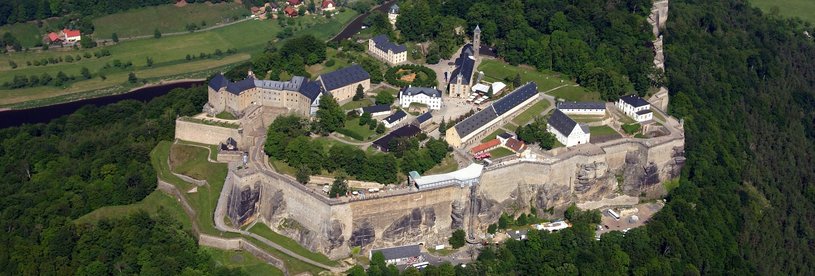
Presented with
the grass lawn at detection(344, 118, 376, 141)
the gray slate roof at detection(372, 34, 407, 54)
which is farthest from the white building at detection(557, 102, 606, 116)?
the gray slate roof at detection(372, 34, 407, 54)

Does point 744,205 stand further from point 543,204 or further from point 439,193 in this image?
point 439,193

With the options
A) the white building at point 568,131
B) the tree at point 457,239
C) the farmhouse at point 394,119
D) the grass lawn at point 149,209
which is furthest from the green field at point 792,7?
the grass lawn at point 149,209

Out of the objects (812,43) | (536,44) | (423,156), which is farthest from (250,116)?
(812,43)

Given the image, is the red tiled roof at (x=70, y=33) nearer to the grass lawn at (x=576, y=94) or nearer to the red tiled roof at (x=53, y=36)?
the red tiled roof at (x=53, y=36)

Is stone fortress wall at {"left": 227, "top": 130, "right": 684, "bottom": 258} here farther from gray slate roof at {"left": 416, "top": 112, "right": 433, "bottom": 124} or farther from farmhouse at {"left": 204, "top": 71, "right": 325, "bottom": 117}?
farmhouse at {"left": 204, "top": 71, "right": 325, "bottom": 117}

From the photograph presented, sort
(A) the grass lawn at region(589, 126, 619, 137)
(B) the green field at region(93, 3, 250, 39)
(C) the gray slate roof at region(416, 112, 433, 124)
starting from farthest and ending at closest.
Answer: (B) the green field at region(93, 3, 250, 39), (A) the grass lawn at region(589, 126, 619, 137), (C) the gray slate roof at region(416, 112, 433, 124)

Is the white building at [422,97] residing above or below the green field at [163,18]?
above
